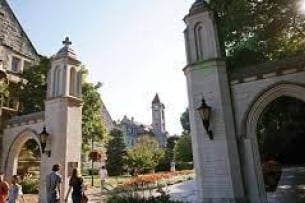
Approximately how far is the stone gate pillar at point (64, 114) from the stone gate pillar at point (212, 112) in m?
4.83

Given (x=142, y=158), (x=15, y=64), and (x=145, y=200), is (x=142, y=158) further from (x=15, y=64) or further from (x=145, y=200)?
(x=145, y=200)

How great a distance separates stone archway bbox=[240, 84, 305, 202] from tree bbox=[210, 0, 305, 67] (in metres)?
2.42

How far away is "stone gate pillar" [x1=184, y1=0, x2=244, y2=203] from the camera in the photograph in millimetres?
8938

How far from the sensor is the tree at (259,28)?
9531 millimetres

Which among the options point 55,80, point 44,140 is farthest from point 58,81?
point 44,140

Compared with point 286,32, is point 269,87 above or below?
below

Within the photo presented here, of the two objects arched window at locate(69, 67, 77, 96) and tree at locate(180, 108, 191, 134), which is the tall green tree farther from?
tree at locate(180, 108, 191, 134)

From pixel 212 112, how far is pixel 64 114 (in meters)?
5.77

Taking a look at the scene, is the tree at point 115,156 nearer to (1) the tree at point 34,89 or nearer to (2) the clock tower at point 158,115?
(1) the tree at point 34,89

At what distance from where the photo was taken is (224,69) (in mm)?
9820

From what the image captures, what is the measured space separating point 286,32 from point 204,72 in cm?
371

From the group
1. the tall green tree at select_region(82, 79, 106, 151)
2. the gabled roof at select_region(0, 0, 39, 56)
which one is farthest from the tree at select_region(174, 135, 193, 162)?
the gabled roof at select_region(0, 0, 39, 56)

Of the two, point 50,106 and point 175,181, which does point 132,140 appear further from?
point 50,106

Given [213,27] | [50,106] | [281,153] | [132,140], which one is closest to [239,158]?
[213,27]
